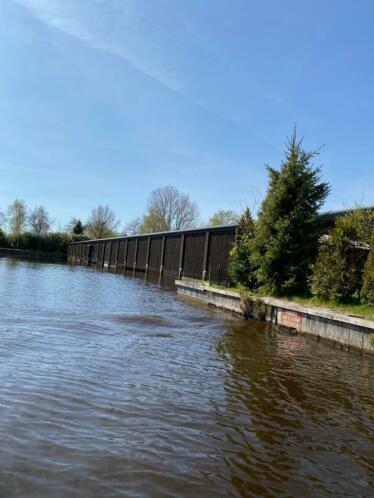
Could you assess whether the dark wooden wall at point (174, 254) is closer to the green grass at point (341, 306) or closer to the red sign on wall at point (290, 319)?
the red sign on wall at point (290, 319)

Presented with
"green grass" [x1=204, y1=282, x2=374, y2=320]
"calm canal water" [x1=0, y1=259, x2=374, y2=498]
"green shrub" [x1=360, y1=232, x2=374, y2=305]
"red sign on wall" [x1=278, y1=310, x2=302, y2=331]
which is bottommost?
"calm canal water" [x1=0, y1=259, x2=374, y2=498]

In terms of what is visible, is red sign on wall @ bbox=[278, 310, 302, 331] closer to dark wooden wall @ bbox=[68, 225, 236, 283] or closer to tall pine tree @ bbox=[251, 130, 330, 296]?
tall pine tree @ bbox=[251, 130, 330, 296]

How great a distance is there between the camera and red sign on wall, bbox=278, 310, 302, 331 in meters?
11.2

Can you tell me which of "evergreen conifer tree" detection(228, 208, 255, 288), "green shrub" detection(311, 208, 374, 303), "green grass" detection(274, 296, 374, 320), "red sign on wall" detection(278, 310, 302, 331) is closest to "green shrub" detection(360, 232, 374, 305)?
"green grass" detection(274, 296, 374, 320)

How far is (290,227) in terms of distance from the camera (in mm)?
13219

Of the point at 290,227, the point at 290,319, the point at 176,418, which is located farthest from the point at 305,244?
the point at 176,418

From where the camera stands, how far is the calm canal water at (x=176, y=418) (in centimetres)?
333

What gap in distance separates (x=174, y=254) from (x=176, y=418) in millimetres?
26303

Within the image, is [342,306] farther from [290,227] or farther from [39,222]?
[39,222]

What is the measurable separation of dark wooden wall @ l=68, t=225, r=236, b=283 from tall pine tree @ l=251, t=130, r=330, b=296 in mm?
5706

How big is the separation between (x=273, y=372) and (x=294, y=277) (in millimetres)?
6490

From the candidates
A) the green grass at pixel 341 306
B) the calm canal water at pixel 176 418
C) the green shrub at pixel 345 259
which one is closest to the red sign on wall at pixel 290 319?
the green grass at pixel 341 306

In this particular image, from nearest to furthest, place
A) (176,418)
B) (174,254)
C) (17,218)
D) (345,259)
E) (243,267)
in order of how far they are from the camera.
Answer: (176,418), (345,259), (243,267), (174,254), (17,218)

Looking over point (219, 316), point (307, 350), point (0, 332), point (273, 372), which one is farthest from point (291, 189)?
point (0, 332)
